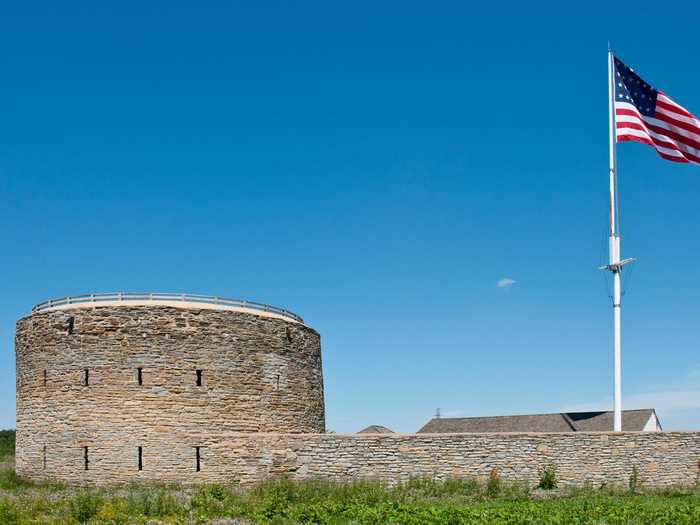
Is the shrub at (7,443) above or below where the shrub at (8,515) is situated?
below

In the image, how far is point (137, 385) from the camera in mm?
24422

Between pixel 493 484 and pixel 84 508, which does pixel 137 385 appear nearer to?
pixel 84 508

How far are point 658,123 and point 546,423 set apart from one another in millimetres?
16187

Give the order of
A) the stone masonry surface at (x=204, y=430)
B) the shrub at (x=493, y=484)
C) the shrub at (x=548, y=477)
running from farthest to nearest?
1. the stone masonry surface at (x=204, y=430)
2. the shrub at (x=548, y=477)
3. the shrub at (x=493, y=484)

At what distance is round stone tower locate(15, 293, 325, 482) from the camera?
24.2 metres

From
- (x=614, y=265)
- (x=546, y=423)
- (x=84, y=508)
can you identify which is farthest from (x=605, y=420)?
(x=84, y=508)

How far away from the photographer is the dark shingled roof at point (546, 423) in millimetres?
34000

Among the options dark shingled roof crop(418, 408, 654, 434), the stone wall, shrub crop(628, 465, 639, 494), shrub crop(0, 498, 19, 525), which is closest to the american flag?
the stone wall

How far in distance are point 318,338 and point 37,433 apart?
37.0 ft

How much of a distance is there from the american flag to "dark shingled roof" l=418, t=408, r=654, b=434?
44.4 ft

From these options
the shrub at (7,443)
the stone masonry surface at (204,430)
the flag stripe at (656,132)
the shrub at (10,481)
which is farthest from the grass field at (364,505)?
the shrub at (7,443)

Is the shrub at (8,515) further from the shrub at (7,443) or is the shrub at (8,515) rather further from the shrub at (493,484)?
the shrub at (7,443)

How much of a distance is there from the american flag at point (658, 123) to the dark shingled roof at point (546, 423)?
13520 mm

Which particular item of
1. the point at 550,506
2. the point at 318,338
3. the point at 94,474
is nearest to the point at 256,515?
the point at 550,506
